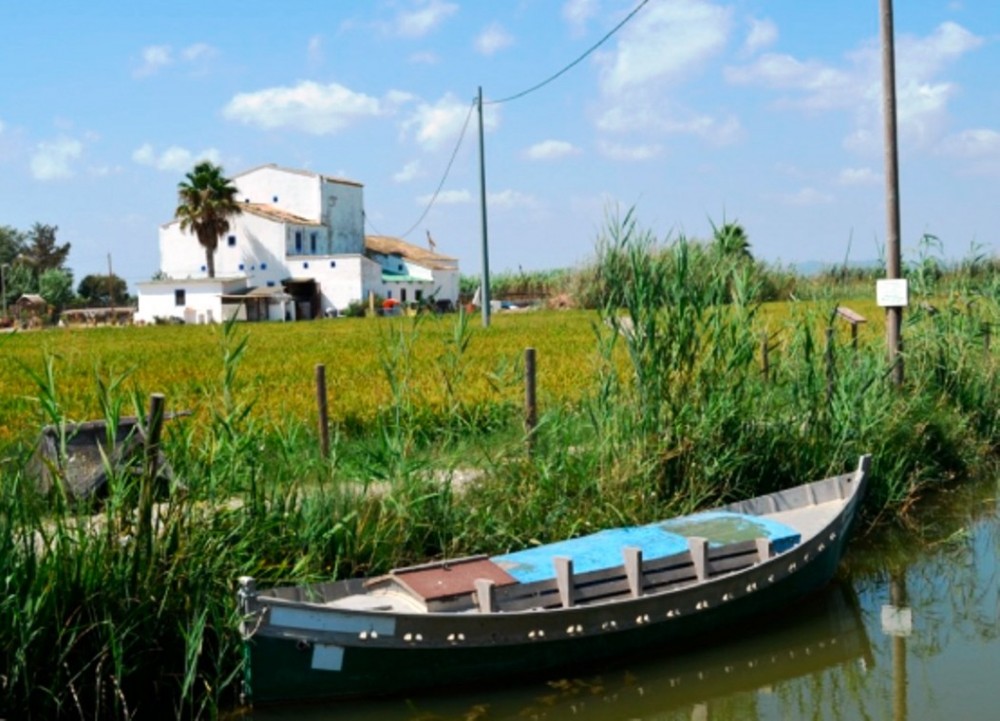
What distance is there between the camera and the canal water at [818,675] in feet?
25.7

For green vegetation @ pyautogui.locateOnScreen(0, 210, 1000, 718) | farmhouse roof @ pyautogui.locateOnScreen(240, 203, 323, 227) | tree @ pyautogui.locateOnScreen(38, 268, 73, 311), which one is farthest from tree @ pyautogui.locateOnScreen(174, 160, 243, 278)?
green vegetation @ pyautogui.locateOnScreen(0, 210, 1000, 718)

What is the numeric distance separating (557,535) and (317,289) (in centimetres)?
5892

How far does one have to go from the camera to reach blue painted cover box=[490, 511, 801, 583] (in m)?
8.63

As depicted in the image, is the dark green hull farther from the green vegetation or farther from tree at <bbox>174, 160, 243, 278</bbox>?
tree at <bbox>174, 160, 243, 278</bbox>

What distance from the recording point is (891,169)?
15750mm

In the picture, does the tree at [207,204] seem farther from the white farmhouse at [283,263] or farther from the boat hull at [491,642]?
the boat hull at [491,642]

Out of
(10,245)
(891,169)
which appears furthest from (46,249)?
(891,169)

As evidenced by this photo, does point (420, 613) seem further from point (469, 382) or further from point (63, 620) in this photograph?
point (469, 382)

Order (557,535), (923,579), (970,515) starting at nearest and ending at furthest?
1. (557,535)
2. (923,579)
3. (970,515)

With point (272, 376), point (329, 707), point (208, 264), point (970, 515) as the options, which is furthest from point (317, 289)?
point (329, 707)

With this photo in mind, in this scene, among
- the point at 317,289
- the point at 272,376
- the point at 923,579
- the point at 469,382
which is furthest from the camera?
the point at 317,289

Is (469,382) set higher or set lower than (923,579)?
higher

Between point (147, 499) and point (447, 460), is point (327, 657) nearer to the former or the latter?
point (147, 499)

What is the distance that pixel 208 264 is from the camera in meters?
68.4
